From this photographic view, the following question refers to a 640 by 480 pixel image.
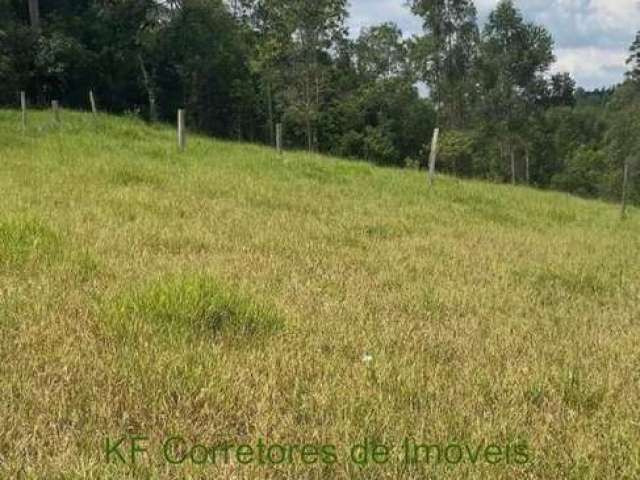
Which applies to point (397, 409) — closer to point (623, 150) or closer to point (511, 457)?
point (511, 457)

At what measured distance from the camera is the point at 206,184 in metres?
13.8

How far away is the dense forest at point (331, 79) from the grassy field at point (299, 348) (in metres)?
35.5

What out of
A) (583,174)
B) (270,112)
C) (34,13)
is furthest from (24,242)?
(583,174)

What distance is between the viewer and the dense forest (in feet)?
144

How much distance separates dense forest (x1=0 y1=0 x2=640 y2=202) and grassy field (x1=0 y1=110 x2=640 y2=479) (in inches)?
1399

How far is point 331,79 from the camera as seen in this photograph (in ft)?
197

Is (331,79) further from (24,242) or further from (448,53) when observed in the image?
(24,242)

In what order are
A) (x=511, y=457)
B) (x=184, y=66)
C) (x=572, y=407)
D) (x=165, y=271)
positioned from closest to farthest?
1. (x=511, y=457)
2. (x=572, y=407)
3. (x=165, y=271)
4. (x=184, y=66)

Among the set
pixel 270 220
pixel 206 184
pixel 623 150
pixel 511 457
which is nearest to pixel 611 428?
pixel 511 457

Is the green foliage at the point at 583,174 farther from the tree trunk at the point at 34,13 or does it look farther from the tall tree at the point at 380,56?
the tree trunk at the point at 34,13

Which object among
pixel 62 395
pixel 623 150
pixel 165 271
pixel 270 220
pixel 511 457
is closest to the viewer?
pixel 511 457

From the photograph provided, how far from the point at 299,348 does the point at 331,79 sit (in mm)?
57514

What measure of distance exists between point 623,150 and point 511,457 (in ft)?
194

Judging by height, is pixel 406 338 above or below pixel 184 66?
below
